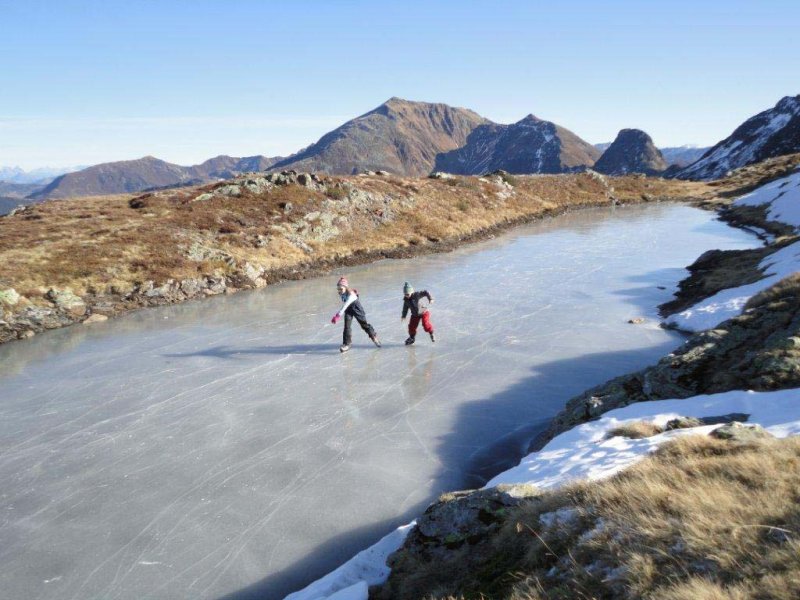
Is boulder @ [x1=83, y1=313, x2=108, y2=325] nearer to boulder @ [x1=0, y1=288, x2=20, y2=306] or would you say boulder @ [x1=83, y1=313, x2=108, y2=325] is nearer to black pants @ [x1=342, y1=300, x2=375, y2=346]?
boulder @ [x1=0, y1=288, x2=20, y2=306]

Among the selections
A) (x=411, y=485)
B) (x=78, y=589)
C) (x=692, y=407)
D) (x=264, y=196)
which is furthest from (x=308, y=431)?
(x=264, y=196)

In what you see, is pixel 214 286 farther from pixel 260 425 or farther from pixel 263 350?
pixel 260 425

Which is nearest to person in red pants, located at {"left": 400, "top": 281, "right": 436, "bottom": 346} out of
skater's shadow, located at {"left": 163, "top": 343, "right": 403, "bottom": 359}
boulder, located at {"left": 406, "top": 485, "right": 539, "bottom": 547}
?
skater's shadow, located at {"left": 163, "top": 343, "right": 403, "bottom": 359}

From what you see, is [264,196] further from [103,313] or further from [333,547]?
[333,547]

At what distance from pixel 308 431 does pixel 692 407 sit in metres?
8.22

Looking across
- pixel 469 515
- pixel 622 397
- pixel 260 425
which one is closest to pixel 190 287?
pixel 260 425

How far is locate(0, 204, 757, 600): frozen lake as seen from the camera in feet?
26.9

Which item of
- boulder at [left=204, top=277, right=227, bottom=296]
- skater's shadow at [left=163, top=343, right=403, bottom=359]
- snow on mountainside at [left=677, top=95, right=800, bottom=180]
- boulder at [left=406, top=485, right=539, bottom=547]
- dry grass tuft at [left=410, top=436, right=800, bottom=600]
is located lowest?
skater's shadow at [left=163, top=343, right=403, bottom=359]

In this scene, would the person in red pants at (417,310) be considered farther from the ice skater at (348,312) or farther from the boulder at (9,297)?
the boulder at (9,297)

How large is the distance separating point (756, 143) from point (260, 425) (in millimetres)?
217037

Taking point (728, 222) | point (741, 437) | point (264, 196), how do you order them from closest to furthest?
point (741, 437) → point (264, 196) → point (728, 222)

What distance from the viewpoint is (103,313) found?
25.1 m

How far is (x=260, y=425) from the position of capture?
40.5 feet

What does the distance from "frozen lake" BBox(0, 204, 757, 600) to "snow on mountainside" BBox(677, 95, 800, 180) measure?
17092cm
